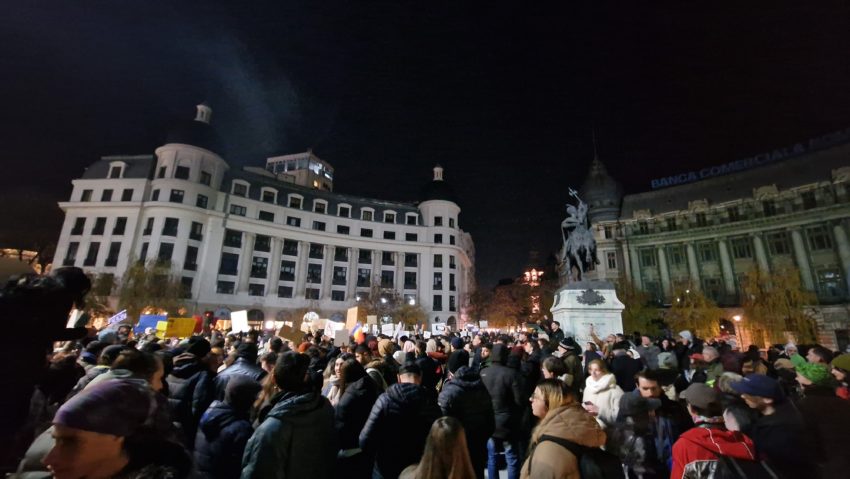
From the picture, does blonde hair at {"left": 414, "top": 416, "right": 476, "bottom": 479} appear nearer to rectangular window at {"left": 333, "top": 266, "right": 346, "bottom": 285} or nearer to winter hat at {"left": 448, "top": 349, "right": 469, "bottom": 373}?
winter hat at {"left": 448, "top": 349, "right": 469, "bottom": 373}

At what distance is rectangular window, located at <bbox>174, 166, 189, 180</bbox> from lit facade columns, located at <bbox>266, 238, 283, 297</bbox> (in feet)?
46.6

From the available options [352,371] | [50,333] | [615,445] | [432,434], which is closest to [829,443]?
[615,445]

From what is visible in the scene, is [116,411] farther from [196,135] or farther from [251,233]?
[196,135]

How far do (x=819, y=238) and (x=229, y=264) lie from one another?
2854 inches

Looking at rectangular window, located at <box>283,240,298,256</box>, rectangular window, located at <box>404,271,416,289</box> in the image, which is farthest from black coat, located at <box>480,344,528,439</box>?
rectangular window, located at <box>404,271,416,289</box>

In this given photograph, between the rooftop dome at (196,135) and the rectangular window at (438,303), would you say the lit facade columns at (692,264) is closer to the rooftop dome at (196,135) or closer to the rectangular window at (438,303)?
the rectangular window at (438,303)

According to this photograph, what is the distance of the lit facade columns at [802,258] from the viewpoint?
38.4 m

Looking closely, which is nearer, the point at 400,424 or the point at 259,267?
the point at 400,424

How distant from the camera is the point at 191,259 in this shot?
45938 mm

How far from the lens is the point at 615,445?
4.46 m

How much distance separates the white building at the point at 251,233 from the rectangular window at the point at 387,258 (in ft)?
0.86

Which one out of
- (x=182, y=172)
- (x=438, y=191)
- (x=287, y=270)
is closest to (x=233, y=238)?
(x=287, y=270)

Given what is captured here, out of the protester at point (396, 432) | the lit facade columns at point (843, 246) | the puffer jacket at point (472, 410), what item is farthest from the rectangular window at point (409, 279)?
the protester at point (396, 432)

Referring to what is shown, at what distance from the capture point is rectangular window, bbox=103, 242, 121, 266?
43.3m
